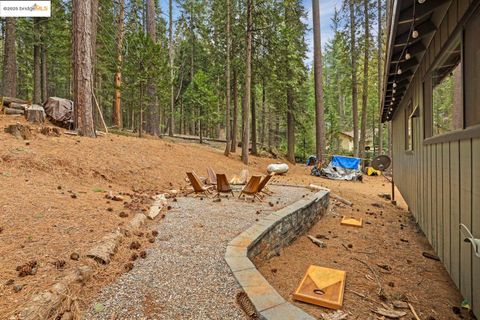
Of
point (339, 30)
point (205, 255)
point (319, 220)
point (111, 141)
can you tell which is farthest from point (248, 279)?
point (339, 30)

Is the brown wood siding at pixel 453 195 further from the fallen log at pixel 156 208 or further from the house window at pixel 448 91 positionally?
the fallen log at pixel 156 208

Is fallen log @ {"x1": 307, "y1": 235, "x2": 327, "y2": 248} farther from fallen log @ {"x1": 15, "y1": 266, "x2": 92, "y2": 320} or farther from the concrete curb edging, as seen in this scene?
fallen log @ {"x1": 15, "y1": 266, "x2": 92, "y2": 320}

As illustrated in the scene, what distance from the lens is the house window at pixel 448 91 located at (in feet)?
10.0

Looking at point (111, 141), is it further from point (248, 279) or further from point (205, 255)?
point (248, 279)

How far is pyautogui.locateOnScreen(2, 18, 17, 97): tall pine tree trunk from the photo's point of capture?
11997mm

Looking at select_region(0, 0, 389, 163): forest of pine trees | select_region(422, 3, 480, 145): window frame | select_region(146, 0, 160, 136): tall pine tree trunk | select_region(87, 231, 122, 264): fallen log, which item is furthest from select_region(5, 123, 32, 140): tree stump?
select_region(422, 3, 480, 145): window frame

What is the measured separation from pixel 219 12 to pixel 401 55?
13.2 metres

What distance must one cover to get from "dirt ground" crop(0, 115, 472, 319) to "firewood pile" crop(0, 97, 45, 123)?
29.9 inches

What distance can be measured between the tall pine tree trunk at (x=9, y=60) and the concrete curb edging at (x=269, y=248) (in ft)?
45.9

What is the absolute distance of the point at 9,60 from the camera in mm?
11961

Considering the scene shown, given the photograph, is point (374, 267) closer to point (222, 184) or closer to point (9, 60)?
point (222, 184)

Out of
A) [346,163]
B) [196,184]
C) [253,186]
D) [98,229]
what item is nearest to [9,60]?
[196,184]

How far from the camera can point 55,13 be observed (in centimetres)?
1516

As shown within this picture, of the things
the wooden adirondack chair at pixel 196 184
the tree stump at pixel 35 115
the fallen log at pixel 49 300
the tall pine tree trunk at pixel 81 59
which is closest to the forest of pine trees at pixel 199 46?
the tall pine tree trunk at pixel 81 59
